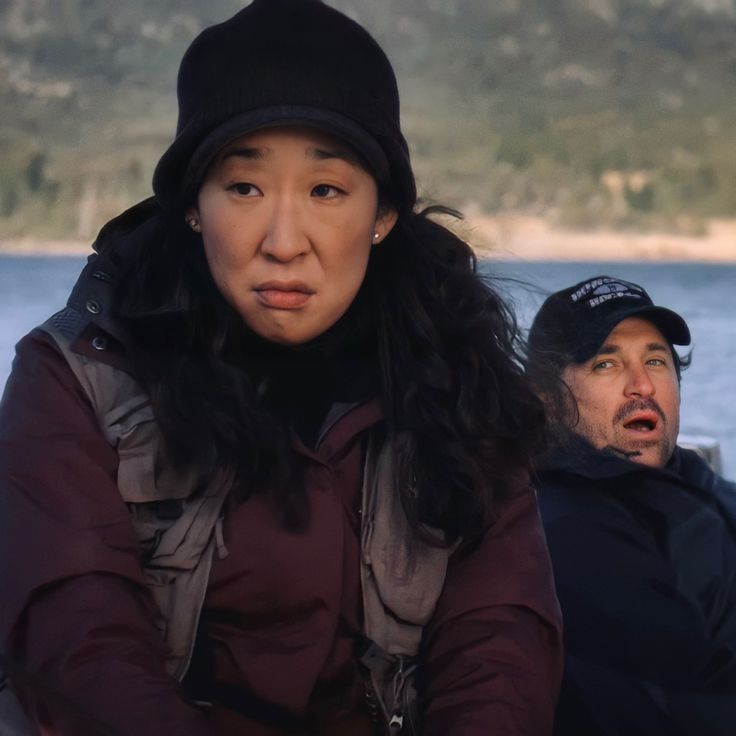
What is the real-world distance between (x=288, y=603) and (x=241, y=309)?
1.31 feet

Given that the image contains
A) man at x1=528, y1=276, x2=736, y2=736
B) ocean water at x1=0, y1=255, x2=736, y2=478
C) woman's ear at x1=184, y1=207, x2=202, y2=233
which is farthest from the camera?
man at x1=528, y1=276, x2=736, y2=736

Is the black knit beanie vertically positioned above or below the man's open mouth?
above

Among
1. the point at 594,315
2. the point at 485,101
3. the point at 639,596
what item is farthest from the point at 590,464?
the point at 485,101

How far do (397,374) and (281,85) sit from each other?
1.44ft

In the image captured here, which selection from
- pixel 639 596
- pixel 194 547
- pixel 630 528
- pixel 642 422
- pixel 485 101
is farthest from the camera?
pixel 485 101

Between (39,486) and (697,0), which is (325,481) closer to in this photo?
(39,486)

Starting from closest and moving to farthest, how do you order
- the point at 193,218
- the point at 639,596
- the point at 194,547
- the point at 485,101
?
the point at 194,547 → the point at 193,218 → the point at 639,596 → the point at 485,101

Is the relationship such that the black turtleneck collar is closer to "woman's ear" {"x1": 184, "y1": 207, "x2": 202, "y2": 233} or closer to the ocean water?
"woman's ear" {"x1": 184, "y1": 207, "x2": 202, "y2": 233}

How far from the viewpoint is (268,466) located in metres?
1.66

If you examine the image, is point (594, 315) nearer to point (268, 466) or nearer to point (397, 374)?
point (397, 374)

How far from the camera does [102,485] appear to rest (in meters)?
1.57

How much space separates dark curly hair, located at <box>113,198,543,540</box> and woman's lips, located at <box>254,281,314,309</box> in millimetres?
85

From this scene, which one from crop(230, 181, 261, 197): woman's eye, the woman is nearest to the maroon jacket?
the woman

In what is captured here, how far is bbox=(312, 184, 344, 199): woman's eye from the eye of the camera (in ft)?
5.57
